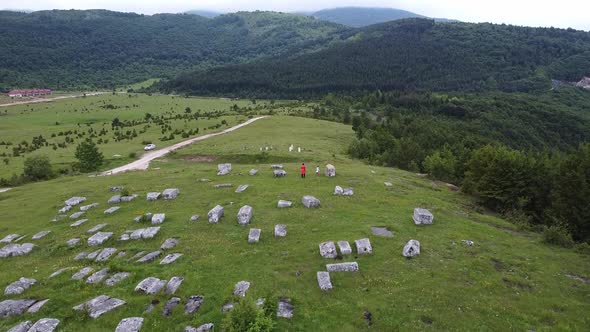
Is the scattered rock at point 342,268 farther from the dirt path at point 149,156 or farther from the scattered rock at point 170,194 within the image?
the dirt path at point 149,156

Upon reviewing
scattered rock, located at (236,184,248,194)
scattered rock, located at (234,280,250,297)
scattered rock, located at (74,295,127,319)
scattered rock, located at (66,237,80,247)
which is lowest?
scattered rock, located at (66,237,80,247)

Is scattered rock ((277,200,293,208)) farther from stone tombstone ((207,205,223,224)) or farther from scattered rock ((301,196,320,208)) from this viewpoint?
stone tombstone ((207,205,223,224))

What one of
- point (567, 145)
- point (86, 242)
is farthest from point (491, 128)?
point (86, 242)

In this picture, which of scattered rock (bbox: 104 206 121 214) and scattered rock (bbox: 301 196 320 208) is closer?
scattered rock (bbox: 301 196 320 208)

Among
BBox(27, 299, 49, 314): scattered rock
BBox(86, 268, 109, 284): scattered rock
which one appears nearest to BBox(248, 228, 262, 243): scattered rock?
BBox(86, 268, 109, 284): scattered rock

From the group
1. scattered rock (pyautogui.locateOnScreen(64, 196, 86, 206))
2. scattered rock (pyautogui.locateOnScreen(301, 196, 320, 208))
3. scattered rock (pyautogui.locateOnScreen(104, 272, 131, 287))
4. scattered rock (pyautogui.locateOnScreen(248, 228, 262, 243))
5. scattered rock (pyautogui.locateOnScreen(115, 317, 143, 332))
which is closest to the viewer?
scattered rock (pyautogui.locateOnScreen(115, 317, 143, 332))

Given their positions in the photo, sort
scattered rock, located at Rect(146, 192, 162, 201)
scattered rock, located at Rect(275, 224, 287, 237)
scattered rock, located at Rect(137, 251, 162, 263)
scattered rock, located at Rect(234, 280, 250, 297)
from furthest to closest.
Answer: scattered rock, located at Rect(146, 192, 162, 201), scattered rock, located at Rect(275, 224, 287, 237), scattered rock, located at Rect(137, 251, 162, 263), scattered rock, located at Rect(234, 280, 250, 297)

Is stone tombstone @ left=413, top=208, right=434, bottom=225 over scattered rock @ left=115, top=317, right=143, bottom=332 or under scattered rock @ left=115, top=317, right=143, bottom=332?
over

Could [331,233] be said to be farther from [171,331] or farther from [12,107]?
[12,107]
